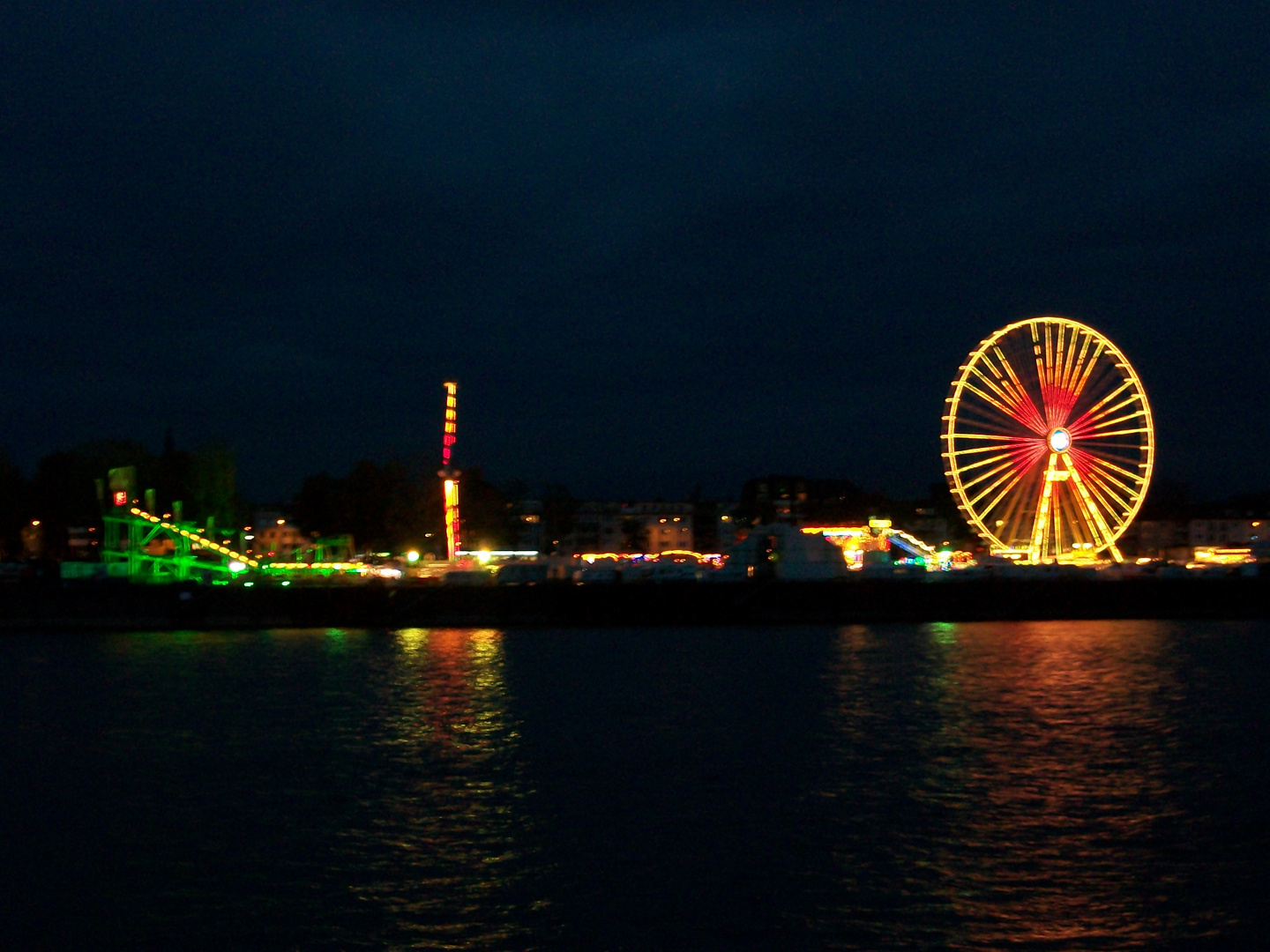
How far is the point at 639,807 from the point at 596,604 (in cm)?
3460

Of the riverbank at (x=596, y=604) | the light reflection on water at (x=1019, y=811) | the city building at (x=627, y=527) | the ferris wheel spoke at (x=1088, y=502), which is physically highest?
the city building at (x=627, y=527)

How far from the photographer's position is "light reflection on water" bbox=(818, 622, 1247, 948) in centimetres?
1238

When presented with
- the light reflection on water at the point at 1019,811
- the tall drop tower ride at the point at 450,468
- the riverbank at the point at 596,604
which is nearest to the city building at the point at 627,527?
the tall drop tower ride at the point at 450,468

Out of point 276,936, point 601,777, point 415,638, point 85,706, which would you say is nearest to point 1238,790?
point 601,777

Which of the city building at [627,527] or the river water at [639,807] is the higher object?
the city building at [627,527]

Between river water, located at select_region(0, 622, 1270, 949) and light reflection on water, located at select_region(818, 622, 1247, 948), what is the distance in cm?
6

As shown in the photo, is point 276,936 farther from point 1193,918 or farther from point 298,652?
point 298,652

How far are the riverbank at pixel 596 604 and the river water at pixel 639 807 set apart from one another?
17.7 metres

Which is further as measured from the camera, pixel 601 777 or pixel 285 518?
pixel 285 518

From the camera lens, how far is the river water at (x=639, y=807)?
1245cm

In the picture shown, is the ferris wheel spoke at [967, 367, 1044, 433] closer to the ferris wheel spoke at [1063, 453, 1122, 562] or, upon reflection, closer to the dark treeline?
the ferris wheel spoke at [1063, 453, 1122, 562]

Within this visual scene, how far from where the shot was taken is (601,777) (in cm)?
1928

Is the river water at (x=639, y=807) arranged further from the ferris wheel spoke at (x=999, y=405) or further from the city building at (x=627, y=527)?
the city building at (x=627, y=527)

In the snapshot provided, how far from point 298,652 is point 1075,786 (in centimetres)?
2618
